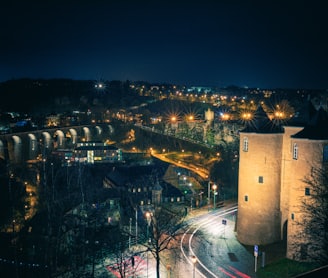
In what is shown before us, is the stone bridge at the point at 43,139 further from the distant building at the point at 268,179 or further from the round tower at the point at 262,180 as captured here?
the round tower at the point at 262,180

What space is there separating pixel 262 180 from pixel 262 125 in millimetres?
2981

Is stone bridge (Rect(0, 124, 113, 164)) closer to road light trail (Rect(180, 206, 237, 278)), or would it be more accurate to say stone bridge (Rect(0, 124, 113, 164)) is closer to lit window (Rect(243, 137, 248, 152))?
road light trail (Rect(180, 206, 237, 278))

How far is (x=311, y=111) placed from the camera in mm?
19938

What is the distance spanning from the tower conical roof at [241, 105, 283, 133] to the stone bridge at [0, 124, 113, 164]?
33.8 meters

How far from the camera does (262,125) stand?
69.9 feet

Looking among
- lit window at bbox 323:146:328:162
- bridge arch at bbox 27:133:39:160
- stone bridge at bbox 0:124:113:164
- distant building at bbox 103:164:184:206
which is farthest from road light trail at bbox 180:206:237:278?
bridge arch at bbox 27:133:39:160

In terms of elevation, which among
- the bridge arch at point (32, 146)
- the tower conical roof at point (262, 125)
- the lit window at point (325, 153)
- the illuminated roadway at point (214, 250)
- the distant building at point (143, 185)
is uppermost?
the tower conical roof at point (262, 125)

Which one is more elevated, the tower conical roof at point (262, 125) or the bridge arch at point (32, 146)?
the tower conical roof at point (262, 125)

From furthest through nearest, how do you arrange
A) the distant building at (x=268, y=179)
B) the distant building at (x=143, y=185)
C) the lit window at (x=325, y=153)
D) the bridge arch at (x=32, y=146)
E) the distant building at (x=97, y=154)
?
the bridge arch at (x=32, y=146), the distant building at (x=97, y=154), the distant building at (x=143, y=185), the distant building at (x=268, y=179), the lit window at (x=325, y=153)

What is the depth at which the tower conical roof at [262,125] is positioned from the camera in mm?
21031

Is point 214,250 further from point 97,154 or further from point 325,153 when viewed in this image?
point 97,154

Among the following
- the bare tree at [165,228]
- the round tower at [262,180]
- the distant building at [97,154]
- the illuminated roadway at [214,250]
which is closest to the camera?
the illuminated roadway at [214,250]

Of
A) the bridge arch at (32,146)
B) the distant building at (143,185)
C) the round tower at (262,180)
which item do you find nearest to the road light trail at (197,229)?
the round tower at (262,180)

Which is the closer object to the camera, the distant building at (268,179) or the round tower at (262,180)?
the distant building at (268,179)
